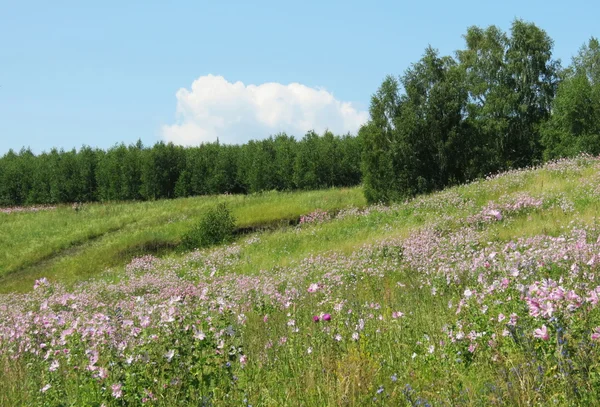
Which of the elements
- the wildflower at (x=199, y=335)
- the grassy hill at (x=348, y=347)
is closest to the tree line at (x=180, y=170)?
the grassy hill at (x=348, y=347)

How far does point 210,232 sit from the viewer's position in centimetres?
2666

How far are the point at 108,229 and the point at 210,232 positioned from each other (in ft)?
36.4

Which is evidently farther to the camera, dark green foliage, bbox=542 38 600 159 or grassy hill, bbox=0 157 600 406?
dark green foliage, bbox=542 38 600 159

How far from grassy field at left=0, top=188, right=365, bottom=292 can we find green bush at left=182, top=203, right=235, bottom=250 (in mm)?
1552

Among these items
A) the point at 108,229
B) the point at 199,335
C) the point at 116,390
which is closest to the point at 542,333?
the point at 199,335

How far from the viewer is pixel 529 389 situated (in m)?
3.11

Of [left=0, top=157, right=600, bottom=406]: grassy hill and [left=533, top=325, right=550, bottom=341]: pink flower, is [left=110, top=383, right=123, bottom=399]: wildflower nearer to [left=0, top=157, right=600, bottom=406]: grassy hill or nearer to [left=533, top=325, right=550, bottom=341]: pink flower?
[left=0, top=157, right=600, bottom=406]: grassy hill

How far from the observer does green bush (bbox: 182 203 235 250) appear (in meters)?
26.3

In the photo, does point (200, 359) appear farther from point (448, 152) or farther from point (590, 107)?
point (590, 107)

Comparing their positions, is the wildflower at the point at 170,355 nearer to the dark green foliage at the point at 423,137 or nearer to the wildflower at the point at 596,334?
the wildflower at the point at 596,334

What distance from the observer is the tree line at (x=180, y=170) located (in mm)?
42375

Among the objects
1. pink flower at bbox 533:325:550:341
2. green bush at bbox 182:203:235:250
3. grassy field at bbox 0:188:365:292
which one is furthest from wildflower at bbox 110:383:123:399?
green bush at bbox 182:203:235:250

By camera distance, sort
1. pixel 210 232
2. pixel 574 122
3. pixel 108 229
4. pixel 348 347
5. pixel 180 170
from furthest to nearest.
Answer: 1. pixel 180 170
2. pixel 574 122
3. pixel 108 229
4. pixel 210 232
5. pixel 348 347

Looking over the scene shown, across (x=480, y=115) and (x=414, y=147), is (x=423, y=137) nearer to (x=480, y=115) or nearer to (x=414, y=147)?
(x=414, y=147)
